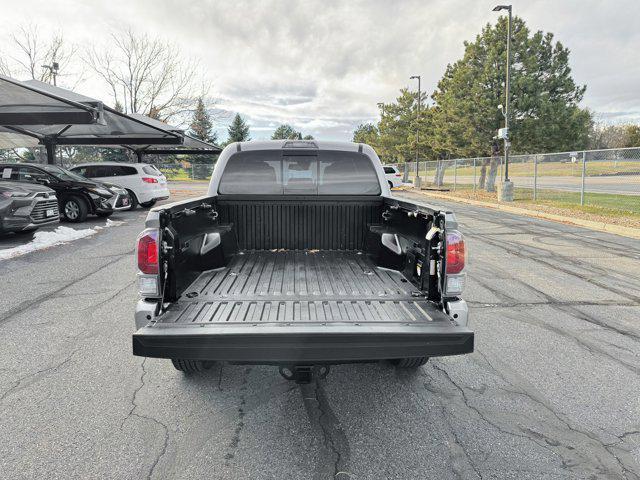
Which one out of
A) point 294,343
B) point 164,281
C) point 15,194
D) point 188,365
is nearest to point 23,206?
point 15,194

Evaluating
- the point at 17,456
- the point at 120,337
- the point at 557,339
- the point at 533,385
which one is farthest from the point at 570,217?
the point at 17,456

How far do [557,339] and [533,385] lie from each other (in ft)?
3.55

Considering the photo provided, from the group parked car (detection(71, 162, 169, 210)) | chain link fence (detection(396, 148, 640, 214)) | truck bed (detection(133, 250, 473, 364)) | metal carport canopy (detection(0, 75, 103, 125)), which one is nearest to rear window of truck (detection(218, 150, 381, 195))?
truck bed (detection(133, 250, 473, 364))

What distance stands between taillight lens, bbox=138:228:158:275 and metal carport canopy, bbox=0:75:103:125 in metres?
10.0

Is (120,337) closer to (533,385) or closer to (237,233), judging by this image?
(237,233)

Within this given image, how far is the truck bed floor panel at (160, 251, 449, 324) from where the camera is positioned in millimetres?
2646

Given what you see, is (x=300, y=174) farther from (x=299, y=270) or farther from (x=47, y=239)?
(x=47, y=239)

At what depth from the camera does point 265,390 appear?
3.11 meters

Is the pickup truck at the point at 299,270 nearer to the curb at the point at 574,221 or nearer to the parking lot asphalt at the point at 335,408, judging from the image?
the parking lot asphalt at the point at 335,408

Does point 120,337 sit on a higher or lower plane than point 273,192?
lower

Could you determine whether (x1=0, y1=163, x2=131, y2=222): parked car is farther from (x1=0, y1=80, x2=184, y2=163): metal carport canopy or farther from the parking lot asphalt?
the parking lot asphalt

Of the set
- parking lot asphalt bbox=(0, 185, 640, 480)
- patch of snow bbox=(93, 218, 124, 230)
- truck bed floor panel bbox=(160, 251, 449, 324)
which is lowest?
parking lot asphalt bbox=(0, 185, 640, 480)

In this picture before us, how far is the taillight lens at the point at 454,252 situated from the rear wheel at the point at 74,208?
12.7 meters

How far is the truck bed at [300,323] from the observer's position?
232 cm
